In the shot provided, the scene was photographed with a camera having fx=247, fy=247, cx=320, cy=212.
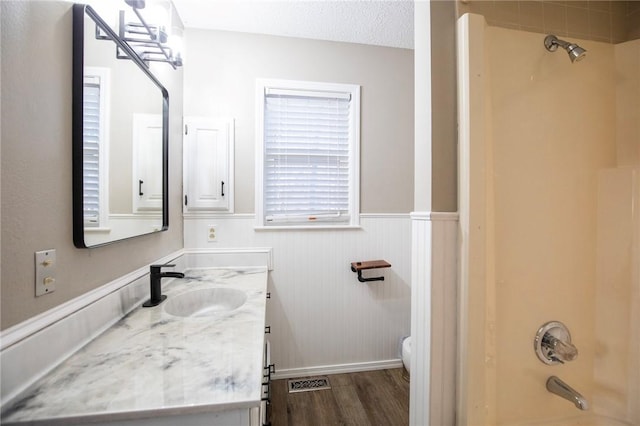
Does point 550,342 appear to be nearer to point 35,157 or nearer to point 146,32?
point 35,157

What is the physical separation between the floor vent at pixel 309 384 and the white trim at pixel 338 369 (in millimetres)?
41

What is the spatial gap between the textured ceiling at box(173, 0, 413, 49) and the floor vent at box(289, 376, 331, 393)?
2.58 meters

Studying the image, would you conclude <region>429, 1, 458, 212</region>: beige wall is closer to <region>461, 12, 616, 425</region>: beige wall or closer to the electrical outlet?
<region>461, 12, 616, 425</region>: beige wall

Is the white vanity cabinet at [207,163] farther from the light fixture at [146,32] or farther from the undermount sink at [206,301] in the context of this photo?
the undermount sink at [206,301]

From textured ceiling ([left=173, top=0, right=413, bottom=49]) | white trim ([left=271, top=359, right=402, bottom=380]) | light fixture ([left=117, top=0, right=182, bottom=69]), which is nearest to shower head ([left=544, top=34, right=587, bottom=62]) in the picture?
textured ceiling ([left=173, top=0, right=413, bottom=49])

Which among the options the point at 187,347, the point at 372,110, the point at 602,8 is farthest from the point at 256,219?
the point at 602,8

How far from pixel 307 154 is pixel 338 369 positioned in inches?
66.6

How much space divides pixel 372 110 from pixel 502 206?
4.35 ft

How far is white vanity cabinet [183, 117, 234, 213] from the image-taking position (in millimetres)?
1750

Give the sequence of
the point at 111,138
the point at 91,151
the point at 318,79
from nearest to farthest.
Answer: the point at 91,151 < the point at 111,138 < the point at 318,79

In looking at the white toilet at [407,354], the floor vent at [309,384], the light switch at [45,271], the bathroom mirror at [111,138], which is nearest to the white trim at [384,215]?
the white toilet at [407,354]

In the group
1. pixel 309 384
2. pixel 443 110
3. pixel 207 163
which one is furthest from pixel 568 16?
pixel 309 384

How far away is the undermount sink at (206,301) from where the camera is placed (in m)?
1.22

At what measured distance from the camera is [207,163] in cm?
176
